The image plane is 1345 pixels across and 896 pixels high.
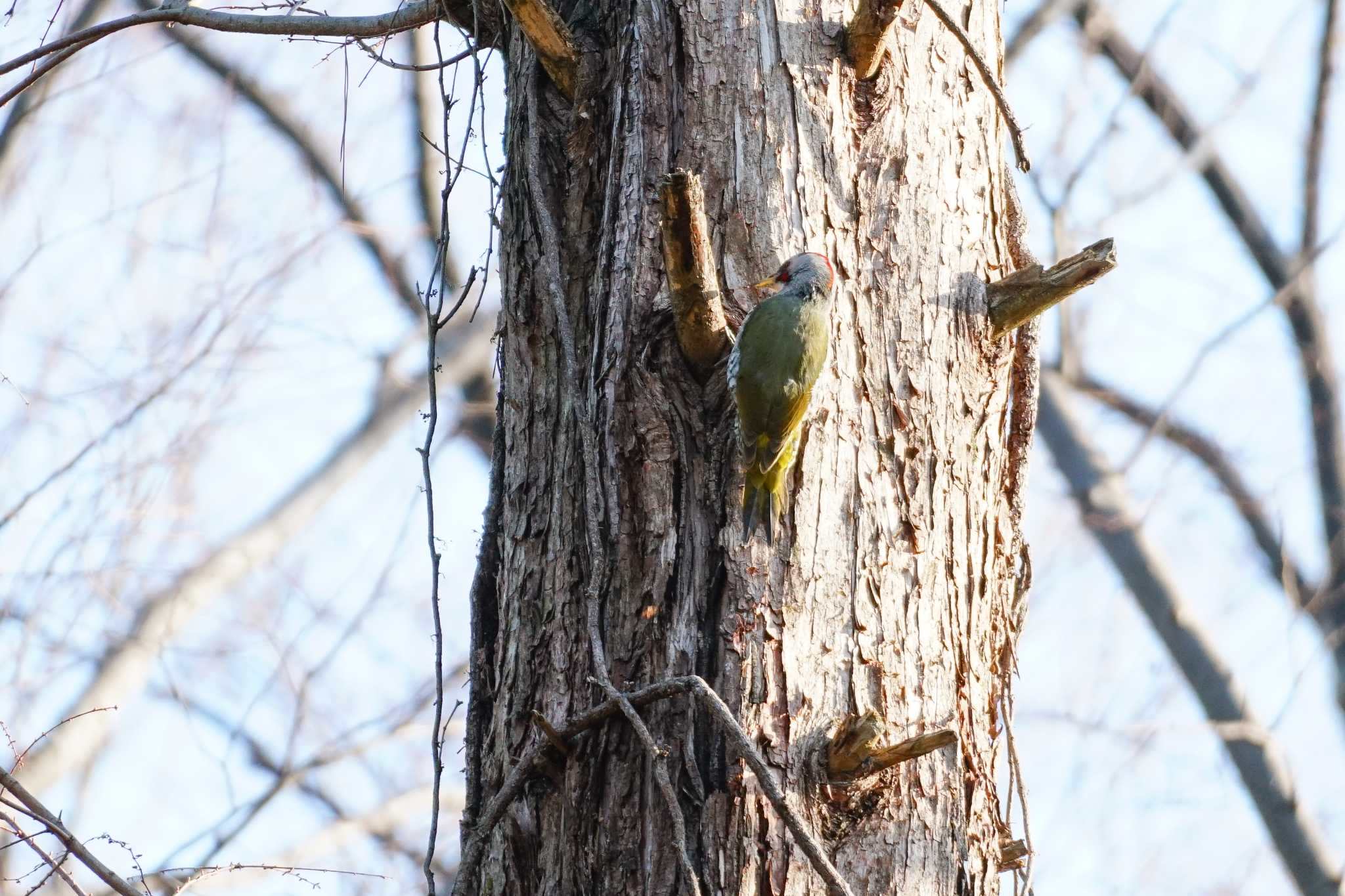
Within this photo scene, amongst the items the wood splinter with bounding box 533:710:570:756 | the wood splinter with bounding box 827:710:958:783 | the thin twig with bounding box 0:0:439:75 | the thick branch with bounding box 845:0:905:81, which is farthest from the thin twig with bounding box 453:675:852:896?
the thin twig with bounding box 0:0:439:75

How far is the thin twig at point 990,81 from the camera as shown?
3014 mm

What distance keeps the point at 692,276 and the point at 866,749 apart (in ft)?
3.32

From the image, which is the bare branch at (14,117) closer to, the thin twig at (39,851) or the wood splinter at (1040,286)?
the thin twig at (39,851)

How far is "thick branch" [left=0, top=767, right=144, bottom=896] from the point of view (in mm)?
2330

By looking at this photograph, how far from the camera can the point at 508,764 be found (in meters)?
2.64

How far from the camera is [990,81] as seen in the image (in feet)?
10.1

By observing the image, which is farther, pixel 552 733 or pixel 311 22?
pixel 311 22

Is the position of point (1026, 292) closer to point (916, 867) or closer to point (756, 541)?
point (756, 541)

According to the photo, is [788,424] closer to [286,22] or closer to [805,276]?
[805,276]

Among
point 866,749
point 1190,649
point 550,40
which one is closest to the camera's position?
point 866,749

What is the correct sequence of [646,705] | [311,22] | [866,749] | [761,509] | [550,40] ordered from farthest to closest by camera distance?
[311,22] → [550,40] → [761,509] → [646,705] → [866,749]

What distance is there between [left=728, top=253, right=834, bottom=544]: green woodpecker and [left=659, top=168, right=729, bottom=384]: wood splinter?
0.11 m

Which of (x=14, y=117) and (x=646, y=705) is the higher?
(x=14, y=117)

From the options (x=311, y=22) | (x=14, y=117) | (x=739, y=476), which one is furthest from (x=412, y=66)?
(x=14, y=117)
